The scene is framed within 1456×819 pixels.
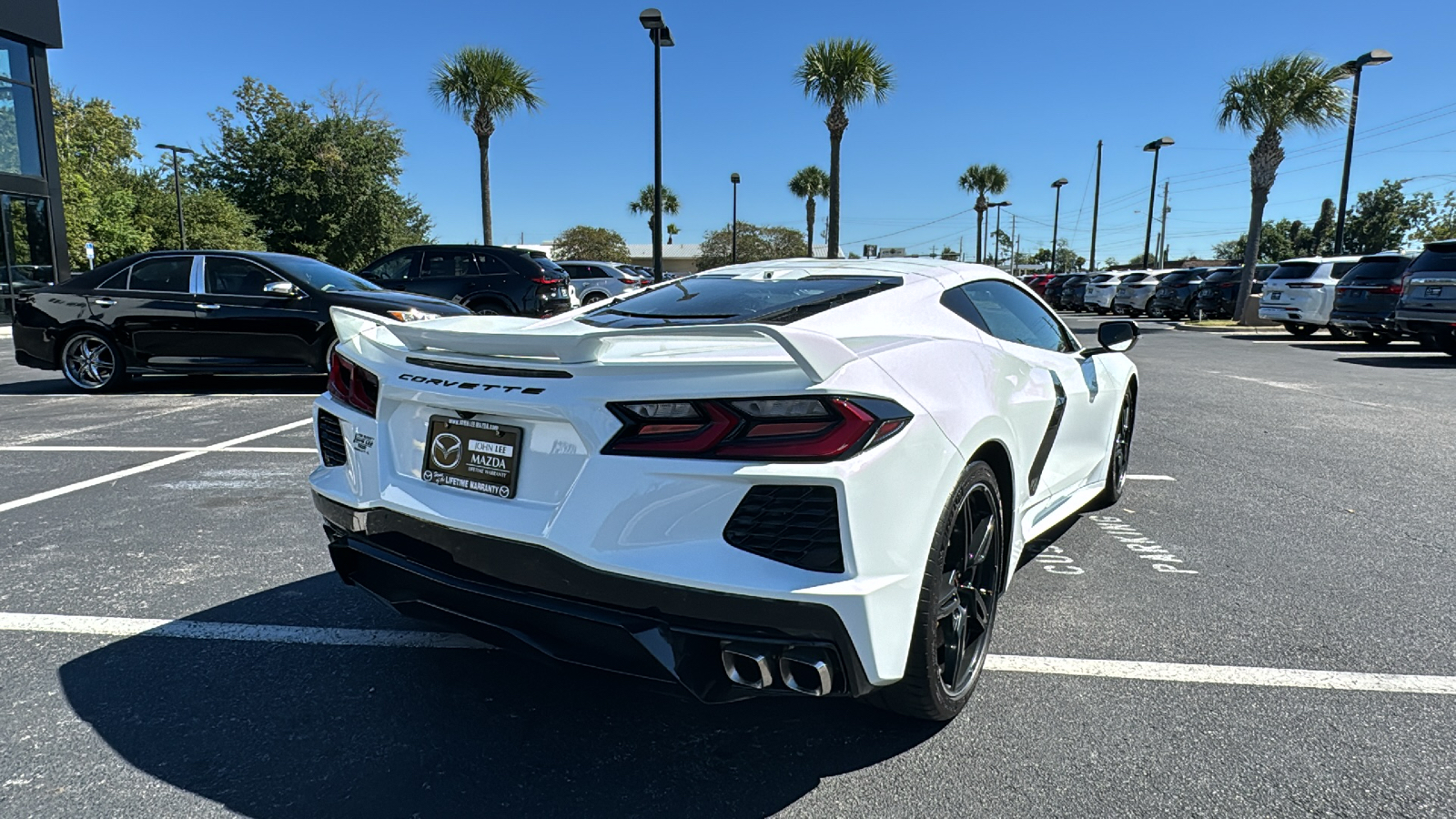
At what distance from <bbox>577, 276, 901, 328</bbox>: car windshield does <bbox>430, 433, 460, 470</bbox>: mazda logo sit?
0.86 metres

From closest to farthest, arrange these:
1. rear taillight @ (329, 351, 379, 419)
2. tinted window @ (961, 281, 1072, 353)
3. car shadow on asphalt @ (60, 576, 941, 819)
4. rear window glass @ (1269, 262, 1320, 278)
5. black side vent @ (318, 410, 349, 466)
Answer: car shadow on asphalt @ (60, 576, 941, 819), rear taillight @ (329, 351, 379, 419), black side vent @ (318, 410, 349, 466), tinted window @ (961, 281, 1072, 353), rear window glass @ (1269, 262, 1320, 278)

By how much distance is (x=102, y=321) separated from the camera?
8.98m

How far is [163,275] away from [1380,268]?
17767 millimetres

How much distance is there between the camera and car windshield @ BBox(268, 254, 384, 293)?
894cm

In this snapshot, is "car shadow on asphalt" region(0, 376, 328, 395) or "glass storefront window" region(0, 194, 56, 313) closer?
"car shadow on asphalt" region(0, 376, 328, 395)

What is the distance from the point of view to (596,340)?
2.16 m

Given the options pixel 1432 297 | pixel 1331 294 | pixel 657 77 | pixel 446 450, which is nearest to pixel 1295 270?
pixel 1331 294

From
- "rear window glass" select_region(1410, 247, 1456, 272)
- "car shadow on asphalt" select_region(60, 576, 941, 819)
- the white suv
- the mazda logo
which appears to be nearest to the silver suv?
"rear window glass" select_region(1410, 247, 1456, 272)

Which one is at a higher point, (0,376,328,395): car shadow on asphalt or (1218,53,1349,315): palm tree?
(1218,53,1349,315): palm tree

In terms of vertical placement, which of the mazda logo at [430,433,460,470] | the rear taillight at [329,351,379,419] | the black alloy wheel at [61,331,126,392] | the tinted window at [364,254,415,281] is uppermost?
the tinted window at [364,254,415,281]

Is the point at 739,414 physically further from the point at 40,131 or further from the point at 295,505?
the point at 40,131

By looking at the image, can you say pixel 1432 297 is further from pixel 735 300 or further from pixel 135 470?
pixel 135 470

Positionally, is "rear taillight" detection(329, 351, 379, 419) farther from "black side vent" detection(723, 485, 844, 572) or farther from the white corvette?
"black side vent" detection(723, 485, 844, 572)

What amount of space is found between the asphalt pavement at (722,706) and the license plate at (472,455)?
0.74m
